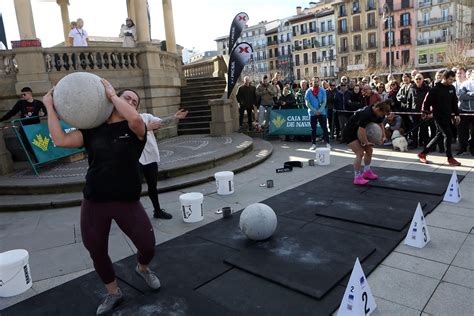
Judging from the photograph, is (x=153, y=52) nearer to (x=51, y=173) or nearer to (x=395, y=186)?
(x=51, y=173)

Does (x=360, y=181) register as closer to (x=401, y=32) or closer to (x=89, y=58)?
(x=89, y=58)

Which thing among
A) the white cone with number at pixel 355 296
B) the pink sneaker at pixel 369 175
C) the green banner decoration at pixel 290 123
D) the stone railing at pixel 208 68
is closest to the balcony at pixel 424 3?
the stone railing at pixel 208 68

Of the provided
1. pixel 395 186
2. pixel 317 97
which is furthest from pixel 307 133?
pixel 395 186

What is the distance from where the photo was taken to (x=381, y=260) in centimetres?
423

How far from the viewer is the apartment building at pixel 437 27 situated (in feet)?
184

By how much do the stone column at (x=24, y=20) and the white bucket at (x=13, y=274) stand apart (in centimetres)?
1029

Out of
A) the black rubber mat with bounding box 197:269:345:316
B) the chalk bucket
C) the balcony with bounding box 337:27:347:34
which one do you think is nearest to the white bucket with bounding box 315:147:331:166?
the chalk bucket

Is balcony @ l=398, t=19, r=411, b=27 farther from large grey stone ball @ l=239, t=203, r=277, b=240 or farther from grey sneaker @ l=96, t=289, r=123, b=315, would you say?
grey sneaker @ l=96, t=289, r=123, b=315

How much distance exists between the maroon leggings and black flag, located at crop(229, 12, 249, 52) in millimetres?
12200

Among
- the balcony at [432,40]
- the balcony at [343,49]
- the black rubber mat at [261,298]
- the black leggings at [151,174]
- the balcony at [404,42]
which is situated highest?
the balcony at [343,49]

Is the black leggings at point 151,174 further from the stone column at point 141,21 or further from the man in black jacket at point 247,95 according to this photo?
the stone column at point 141,21

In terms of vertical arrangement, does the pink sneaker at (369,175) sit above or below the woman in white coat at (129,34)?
below

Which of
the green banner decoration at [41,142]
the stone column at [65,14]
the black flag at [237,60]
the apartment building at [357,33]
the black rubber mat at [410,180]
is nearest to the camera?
the black rubber mat at [410,180]

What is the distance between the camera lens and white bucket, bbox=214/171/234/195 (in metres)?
7.12
